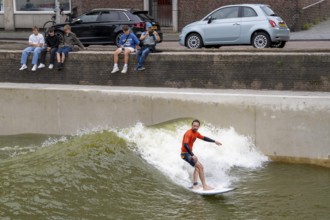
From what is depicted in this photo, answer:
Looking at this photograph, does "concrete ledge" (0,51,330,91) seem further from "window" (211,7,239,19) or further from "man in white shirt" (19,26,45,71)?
"window" (211,7,239,19)

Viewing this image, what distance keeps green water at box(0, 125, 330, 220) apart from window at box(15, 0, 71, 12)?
1914 cm

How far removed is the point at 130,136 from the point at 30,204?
14.8 ft

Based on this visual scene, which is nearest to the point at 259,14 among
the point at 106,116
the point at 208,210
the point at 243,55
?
the point at 243,55

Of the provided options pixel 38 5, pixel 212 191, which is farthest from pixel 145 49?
pixel 38 5

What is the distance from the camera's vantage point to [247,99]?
16250mm

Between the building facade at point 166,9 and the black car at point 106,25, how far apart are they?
677 cm

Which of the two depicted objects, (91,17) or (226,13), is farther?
(91,17)

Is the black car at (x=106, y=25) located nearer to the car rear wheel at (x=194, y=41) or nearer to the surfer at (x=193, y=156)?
the car rear wheel at (x=194, y=41)

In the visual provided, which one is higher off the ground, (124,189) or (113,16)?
(113,16)

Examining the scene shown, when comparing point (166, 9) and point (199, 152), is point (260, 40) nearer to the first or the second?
point (199, 152)

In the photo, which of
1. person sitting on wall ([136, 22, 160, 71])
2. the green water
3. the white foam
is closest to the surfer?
the green water

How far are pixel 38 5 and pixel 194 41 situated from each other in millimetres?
14801

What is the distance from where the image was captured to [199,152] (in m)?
16.0

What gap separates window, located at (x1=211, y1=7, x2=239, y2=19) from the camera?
2078 cm
